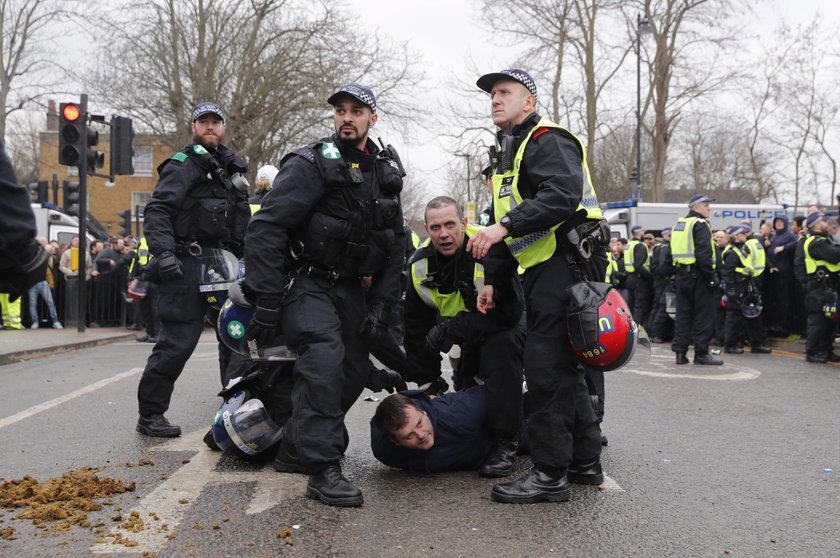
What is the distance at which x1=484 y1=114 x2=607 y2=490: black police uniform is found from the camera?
3.71 m

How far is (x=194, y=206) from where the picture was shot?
215 inches

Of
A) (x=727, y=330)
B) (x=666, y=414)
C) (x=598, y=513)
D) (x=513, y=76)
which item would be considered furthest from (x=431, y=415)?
(x=727, y=330)

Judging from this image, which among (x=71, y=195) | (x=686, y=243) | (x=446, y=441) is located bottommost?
(x=446, y=441)

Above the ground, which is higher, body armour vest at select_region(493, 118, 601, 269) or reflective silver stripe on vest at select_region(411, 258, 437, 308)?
body armour vest at select_region(493, 118, 601, 269)

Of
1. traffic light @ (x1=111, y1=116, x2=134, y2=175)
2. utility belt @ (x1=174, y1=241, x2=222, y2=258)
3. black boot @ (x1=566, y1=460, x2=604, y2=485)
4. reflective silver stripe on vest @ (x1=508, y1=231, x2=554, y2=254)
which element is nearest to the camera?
reflective silver stripe on vest @ (x1=508, y1=231, x2=554, y2=254)

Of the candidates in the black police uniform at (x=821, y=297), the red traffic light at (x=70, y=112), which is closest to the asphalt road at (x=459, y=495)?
the black police uniform at (x=821, y=297)

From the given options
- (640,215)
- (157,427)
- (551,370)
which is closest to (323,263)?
(551,370)

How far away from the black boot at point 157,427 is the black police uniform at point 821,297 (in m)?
8.17

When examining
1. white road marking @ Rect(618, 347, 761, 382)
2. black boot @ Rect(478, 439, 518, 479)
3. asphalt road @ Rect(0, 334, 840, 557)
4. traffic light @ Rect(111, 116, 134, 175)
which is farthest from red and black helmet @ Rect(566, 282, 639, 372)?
traffic light @ Rect(111, 116, 134, 175)

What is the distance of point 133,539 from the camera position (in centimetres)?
313

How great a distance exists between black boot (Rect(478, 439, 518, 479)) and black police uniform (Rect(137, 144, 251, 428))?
84.0 inches

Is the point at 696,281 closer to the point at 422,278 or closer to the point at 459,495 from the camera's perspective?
the point at 422,278

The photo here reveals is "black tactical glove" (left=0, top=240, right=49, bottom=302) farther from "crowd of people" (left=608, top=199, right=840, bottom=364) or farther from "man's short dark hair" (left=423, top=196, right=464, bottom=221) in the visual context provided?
"crowd of people" (left=608, top=199, right=840, bottom=364)

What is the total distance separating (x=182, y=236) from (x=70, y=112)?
8711 mm
